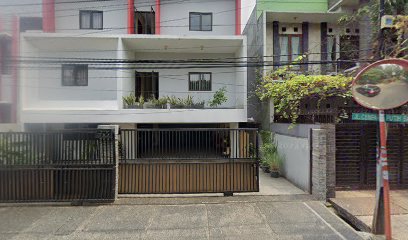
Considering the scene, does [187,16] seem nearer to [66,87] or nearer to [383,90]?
[66,87]

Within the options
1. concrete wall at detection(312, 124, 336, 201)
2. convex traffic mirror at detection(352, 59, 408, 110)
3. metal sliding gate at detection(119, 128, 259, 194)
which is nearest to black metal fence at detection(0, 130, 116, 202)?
metal sliding gate at detection(119, 128, 259, 194)

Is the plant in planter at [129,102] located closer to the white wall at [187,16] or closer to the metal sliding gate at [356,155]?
the white wall at [187,16]

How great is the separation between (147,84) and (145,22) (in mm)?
3474

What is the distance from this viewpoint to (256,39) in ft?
43.9

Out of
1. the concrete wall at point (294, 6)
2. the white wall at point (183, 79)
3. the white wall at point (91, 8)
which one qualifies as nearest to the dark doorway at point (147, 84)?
the white wall at point (183, 79)

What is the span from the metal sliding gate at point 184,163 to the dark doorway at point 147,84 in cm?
737

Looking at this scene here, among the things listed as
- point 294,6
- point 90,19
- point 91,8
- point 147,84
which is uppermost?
point 91,8

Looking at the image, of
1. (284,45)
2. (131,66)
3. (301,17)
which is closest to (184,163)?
(131,66)

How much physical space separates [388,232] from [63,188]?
6.56 meters

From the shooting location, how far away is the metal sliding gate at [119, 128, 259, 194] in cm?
695

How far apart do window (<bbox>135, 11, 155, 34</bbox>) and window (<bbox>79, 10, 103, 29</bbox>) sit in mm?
1904

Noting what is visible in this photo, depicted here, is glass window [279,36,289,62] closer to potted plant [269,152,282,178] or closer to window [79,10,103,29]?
potted plant [269,152,282,178]

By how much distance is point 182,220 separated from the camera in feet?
17.9

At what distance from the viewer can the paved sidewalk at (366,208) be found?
5003 millimetres
